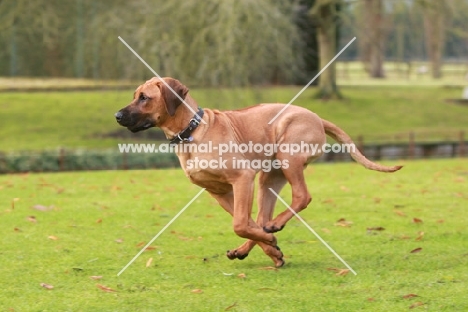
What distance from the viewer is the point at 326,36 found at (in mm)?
40000

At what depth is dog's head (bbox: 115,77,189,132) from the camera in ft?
26.8

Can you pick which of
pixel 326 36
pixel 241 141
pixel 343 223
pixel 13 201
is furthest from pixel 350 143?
pixel 326 36

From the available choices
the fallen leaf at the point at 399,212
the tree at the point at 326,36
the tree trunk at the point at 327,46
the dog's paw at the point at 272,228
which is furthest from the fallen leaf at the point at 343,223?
the tree trunk at the point at 327,46

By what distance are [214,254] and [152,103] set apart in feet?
7.38

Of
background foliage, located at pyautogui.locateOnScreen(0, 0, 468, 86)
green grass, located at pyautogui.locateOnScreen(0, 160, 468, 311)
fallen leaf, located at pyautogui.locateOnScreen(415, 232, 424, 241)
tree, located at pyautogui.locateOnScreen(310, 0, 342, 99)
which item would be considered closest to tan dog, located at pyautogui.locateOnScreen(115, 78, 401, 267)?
green grass, located at pyautogui.locateOnScreen(0, 160, 468, 311)

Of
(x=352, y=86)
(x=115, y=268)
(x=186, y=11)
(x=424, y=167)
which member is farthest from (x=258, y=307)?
(x=352, y=86)

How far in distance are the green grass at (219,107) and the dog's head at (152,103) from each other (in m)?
21.6

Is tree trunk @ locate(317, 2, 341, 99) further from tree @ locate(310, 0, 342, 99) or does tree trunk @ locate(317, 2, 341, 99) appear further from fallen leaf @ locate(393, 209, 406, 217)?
fallen leaf @ locate(393, 209, 406, 217)

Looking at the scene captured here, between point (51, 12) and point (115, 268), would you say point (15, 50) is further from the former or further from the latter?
point (115, 268)

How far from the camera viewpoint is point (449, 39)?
5028 cm

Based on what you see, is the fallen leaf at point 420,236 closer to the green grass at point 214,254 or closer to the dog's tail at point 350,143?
the green grass at point 214,254

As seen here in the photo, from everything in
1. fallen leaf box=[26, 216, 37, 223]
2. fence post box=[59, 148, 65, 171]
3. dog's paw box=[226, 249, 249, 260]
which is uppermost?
dog's paw box=[226, 249, 249, 260]

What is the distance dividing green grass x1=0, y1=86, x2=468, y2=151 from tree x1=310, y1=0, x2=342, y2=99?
0.83 metres

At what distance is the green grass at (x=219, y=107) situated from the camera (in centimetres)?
3148
